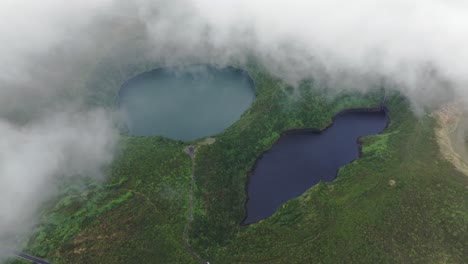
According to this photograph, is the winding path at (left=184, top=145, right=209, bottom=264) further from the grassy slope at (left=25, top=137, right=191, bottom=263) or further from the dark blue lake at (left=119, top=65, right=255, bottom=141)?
the dark blue lake at (left=119, top=65, right=255, bottom=141)

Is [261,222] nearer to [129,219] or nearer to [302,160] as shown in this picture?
[302,160]

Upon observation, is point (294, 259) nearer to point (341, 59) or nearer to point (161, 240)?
point (161, 240)

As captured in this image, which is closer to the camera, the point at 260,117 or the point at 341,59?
the point at 260,117

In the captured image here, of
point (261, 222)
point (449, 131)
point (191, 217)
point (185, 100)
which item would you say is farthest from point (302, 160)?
point (185, 100)

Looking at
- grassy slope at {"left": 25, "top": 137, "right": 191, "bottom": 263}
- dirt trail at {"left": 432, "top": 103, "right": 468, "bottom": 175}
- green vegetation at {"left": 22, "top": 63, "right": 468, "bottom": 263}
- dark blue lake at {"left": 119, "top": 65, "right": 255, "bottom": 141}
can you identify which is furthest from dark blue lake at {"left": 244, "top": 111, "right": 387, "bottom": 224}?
dark blue lake at {"left": 119, "top": 65, "right": 255, "bottom": 141}

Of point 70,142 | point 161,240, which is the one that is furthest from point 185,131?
point 161,240

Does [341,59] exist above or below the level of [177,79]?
above

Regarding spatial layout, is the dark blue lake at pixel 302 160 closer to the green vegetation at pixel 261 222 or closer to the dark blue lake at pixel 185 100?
the green vegetation at pixel 261 222
